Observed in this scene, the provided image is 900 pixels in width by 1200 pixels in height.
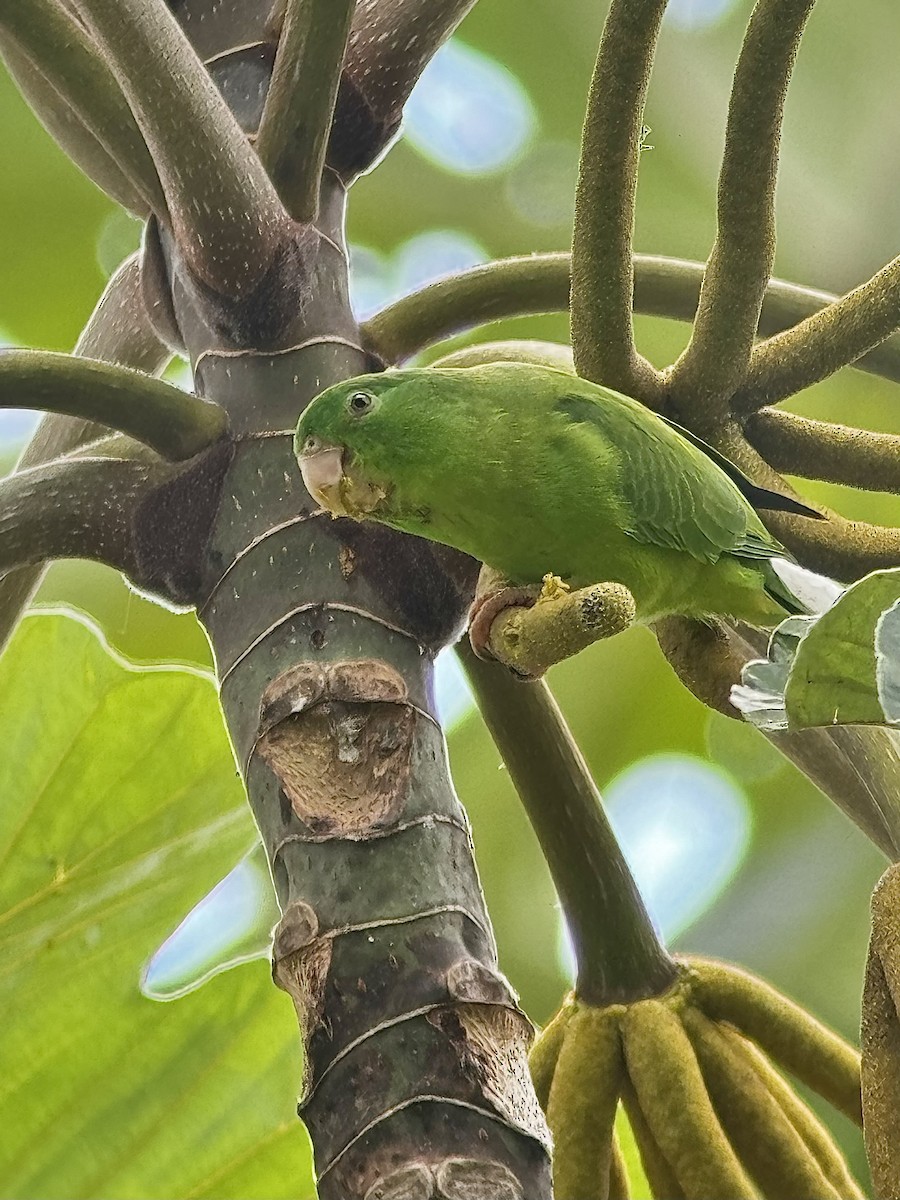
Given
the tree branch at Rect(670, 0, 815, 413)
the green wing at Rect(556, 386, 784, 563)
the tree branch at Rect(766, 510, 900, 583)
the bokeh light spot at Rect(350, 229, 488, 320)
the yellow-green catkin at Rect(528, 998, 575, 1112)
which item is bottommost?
the yellow-green catkin at Rect(528, 998, 575, 1112)

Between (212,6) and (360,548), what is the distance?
0.54m

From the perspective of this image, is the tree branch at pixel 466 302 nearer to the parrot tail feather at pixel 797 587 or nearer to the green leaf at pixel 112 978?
the parrot tail feather at pixel 797 587

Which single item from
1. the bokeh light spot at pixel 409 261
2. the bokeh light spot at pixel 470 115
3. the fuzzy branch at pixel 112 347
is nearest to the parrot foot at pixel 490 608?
the fuzzy branch at pixel 112 347

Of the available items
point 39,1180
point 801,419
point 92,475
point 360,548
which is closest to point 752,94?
point 801,419

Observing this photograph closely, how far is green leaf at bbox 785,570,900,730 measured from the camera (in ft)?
1.67

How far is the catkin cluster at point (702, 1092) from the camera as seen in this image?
0.90 metres

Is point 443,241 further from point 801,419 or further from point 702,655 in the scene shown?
point 702,655

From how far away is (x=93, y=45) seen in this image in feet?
2.94

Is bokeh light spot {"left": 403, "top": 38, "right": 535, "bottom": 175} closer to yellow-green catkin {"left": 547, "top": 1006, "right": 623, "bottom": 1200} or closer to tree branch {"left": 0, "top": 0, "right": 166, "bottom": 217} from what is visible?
tree branch {"left": 0, "top": 0, "right": 166, "bottom": 217}

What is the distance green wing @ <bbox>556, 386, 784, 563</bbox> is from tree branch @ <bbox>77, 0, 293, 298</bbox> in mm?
226

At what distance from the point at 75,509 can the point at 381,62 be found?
0.42 meters

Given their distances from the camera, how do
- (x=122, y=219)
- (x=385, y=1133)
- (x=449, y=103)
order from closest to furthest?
(x=385, y=1133)
(x=122, y=219)
(x=449, y=103)

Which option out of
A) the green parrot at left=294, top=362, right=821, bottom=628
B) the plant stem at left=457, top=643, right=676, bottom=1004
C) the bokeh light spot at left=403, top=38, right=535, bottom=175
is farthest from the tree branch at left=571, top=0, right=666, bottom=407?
the bokeh light spot at left=403, top=38, right=535, bottom=175

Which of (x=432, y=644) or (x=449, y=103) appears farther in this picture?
(x=449, y=103)
